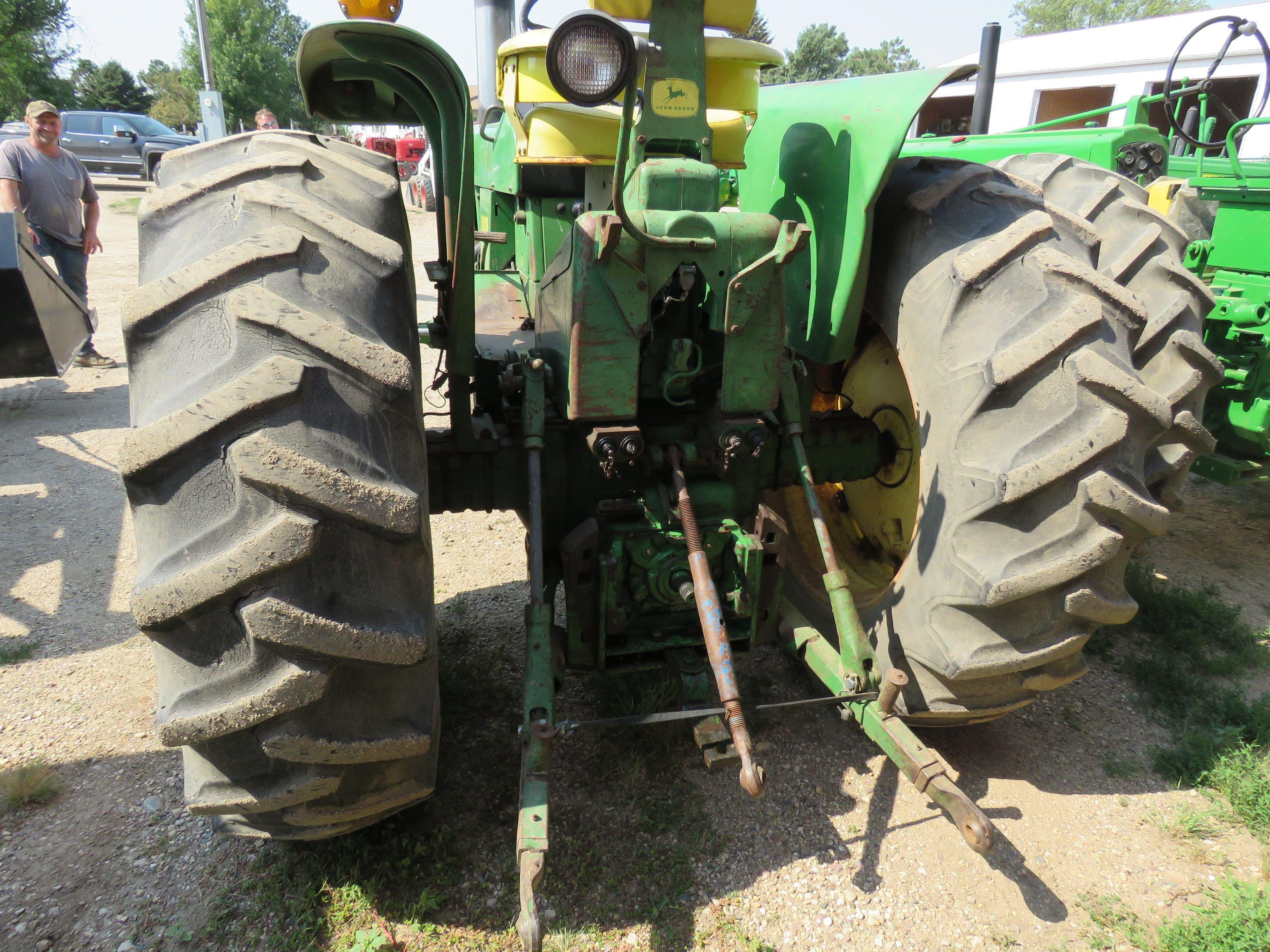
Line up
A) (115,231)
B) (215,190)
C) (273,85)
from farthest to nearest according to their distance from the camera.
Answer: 1. (273,85)
2. (115,231)
3. (215,190)

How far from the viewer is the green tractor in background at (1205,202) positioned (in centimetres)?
337

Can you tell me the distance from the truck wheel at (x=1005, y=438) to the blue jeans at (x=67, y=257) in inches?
267

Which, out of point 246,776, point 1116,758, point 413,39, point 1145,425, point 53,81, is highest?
point 53,81

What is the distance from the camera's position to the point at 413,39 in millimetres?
2031

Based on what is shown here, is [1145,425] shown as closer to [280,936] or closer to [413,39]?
[413,39]

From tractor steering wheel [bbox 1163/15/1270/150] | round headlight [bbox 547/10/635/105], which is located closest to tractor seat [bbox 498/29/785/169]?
round headlight [bbox 547/10/635/105]

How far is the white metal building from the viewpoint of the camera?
1529cm

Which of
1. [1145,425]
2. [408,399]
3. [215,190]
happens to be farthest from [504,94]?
[1145,425]

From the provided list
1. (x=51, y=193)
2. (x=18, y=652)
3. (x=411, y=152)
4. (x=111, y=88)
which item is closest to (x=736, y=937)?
(x=18, y=652)

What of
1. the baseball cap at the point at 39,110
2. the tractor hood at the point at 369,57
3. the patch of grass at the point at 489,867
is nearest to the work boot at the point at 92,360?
the baseball cap at the point at 39,110

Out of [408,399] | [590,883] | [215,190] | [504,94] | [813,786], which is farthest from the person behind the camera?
[504,94]

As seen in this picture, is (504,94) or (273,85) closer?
(504,94)

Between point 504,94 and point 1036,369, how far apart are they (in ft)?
9.03

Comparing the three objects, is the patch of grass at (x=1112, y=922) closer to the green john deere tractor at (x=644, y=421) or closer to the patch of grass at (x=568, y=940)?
the green john deere tractor at (x=644, y=421)
